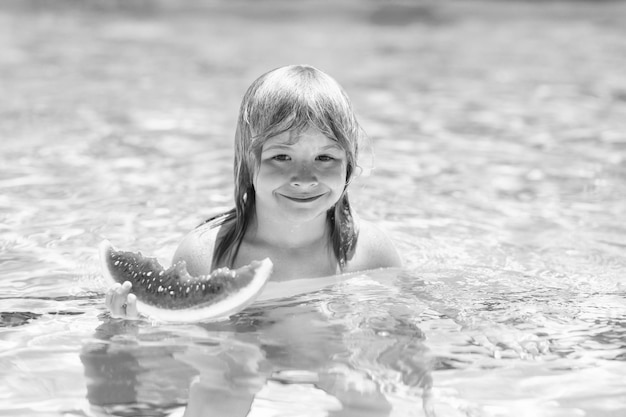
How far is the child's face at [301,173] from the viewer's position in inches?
141

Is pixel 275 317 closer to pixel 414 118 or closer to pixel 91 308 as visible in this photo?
pixel 91 308

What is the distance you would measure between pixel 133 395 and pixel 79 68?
353 inches

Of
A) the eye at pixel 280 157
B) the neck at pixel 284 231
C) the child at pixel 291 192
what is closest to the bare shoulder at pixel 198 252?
the child at pixel 291 192

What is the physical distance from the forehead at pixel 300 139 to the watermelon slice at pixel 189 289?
0.53 meters


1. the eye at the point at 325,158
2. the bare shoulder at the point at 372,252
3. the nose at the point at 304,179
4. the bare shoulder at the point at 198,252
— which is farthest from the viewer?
the bare shoulder at the point at 372,252

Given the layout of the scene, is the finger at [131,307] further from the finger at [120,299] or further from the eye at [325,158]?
the eye at [325,158]

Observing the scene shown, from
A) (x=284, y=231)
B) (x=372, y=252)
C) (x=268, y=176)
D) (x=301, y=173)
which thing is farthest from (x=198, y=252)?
(x=372, y=252)

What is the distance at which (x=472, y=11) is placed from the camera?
19812mm

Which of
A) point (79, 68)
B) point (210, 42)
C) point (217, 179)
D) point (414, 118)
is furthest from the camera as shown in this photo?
point (210, 42)

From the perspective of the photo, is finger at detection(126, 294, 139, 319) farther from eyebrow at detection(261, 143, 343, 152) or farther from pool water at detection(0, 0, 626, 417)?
eyebrow at detection(261, 143, 343, 152)

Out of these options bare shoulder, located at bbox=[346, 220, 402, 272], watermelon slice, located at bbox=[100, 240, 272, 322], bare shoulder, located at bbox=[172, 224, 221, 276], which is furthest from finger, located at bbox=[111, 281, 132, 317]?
bare shoulder, located at bbox=[346, 220, 402, 272]

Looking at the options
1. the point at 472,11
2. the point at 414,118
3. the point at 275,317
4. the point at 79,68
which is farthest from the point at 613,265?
the point at 472,11

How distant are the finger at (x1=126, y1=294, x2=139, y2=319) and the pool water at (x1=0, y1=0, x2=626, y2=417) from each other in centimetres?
9

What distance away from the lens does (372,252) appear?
4152 mm
